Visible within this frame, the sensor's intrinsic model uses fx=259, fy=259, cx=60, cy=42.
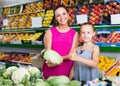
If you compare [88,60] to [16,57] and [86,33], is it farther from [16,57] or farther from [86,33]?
[16,57]

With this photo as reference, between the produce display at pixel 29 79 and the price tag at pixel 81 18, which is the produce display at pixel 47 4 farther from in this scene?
the produce display at pixel 29 79

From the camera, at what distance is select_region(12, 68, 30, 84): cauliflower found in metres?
2.08

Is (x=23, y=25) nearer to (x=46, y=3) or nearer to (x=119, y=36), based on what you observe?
(x=46, y=3)

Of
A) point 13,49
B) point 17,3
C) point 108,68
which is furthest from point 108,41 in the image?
point 17,3

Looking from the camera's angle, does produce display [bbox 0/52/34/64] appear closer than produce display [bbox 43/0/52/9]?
No

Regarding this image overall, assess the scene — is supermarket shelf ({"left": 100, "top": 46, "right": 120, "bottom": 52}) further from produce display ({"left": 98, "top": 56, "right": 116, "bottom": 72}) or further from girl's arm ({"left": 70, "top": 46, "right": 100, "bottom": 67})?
girl's arm ({"left": 70, "top": 46, "right": 100, "bottom": 67})

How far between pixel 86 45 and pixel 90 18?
5.52 ft

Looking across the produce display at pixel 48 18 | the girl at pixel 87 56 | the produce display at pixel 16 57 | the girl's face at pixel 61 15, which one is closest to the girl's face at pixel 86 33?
the girl at pixel 87 56

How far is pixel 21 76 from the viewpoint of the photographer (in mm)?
2121

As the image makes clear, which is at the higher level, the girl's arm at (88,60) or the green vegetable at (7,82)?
the girl's arm at (88,60)

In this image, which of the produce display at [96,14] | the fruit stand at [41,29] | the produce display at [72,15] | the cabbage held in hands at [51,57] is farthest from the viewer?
the produce display at [72,15]

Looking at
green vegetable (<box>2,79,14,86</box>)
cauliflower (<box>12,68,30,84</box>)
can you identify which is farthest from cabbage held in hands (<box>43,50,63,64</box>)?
green vegetable (<box>2,79,14,86</box>)

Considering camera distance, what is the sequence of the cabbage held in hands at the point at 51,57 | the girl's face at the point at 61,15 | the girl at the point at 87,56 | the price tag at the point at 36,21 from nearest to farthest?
the cabbage held in hands at the point at 51,57, the girl at the point at 87,56, the girl's face at the point at 61,15, the price tag at the point at 36,21

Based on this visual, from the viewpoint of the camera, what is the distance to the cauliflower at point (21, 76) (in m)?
2.08
